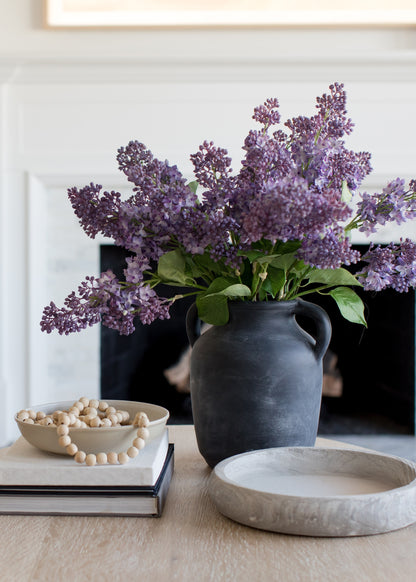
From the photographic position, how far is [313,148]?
2.42 ft

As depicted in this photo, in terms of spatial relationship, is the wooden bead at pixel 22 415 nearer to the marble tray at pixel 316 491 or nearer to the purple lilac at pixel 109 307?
the purple lilac at pixel 109 307

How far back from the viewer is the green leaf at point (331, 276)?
2.54 feet

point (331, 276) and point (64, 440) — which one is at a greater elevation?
point (331, 276)

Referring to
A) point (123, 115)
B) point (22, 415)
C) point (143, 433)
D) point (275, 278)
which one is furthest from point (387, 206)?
point (123, 115)

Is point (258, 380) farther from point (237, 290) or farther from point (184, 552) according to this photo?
point (184, 552)

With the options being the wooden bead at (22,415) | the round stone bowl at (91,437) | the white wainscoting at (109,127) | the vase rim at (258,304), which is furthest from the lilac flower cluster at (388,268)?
the white wainscoting at (109,127)

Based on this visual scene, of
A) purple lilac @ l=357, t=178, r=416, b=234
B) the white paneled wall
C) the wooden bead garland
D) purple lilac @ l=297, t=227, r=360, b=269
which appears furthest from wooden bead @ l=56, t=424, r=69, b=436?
the white paneled wall

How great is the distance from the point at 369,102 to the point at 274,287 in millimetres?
2003

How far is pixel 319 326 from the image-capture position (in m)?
0.81

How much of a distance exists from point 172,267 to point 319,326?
212 millimetres

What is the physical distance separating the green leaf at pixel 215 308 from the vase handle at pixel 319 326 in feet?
0.33

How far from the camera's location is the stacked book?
0.66 metres

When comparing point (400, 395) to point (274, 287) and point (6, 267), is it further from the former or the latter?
point (274, 287)

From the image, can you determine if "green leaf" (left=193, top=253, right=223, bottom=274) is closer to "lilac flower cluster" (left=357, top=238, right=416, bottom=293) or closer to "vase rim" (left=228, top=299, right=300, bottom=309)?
"vase rim" (left=228, top=299, right=300, bottom=309)
